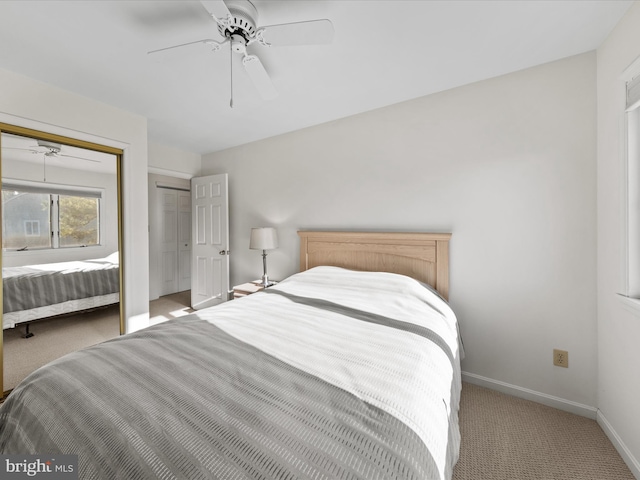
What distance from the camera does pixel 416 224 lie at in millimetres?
2334

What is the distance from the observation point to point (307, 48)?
171cm

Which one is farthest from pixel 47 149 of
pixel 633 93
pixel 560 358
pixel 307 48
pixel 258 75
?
pixel 560 358

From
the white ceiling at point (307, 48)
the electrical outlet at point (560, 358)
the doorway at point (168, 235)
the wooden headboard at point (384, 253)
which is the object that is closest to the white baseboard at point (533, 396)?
the electrical outlet at point (560, 358)

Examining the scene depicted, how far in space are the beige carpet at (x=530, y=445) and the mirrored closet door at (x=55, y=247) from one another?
3199 mm

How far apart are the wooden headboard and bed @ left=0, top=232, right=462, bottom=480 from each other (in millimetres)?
713

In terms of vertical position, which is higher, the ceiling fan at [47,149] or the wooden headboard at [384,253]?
the ceiling fan at [47,149]

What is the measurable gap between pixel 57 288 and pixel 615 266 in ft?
13.7

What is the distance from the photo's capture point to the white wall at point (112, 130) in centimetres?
204

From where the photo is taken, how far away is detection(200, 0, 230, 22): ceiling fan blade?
1115mm

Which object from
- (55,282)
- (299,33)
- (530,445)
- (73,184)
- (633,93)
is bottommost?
(530,445)

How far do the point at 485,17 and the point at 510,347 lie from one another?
216 centimetres

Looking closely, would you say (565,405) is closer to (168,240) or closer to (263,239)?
(263,239)

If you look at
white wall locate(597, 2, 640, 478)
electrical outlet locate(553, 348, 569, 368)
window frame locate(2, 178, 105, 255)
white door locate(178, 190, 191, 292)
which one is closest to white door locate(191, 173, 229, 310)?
white door locate(178, 190, 191, 292)

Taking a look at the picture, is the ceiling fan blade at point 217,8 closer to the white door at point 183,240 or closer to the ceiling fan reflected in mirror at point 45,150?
the ceiling fan reflected in mirror at point 45,150
